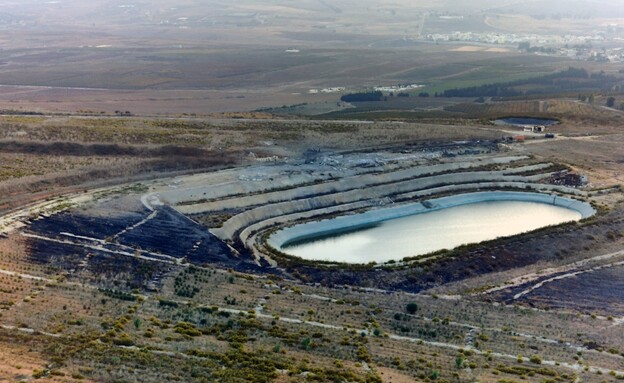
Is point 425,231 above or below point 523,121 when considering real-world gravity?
below

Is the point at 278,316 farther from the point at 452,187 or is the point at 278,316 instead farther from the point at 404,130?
A: the point at 404,130

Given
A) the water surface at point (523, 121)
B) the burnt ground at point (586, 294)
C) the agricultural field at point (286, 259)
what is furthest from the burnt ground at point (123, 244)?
the water surface at point (523, 121)

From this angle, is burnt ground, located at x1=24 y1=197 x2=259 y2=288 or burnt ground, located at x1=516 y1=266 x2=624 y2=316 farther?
burnt ground, located at x1=516 y1=266 x2=624 y2=316

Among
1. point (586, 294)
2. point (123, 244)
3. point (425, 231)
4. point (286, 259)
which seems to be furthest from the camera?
point (425, 231)

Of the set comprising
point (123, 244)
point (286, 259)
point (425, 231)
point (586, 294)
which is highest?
point (123, 244)

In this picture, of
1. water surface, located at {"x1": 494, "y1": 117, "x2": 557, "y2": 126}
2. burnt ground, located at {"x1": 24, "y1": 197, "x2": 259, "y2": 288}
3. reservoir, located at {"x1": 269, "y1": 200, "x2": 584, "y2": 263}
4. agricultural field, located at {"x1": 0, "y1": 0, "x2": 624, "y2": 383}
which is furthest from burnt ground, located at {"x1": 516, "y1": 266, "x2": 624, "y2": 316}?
water surface, located at {"x1": 494, "y1": 117, "x2": 557, "y2": 126}

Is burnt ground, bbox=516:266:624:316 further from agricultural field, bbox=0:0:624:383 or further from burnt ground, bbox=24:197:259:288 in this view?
burnt ground, bbox=24:197:259:288

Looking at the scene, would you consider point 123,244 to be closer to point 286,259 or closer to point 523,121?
point 286,259

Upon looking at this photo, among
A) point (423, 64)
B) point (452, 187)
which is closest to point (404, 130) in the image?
point (452, 187)

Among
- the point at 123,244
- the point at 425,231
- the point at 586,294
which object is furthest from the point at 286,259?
the point at 586,294
